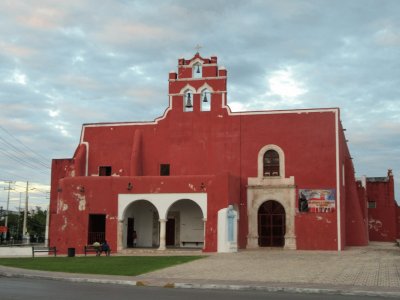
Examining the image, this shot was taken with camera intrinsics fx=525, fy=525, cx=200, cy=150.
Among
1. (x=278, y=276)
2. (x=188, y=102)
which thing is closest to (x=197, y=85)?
(x=188, y=102)

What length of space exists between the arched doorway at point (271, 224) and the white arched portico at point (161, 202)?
4.52 m

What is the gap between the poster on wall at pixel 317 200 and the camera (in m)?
30.4

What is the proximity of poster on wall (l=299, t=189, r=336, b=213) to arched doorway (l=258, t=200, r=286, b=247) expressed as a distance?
136 centimetres

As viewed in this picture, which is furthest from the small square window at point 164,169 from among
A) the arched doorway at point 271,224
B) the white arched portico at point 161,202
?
the arched doorway at point 271,224

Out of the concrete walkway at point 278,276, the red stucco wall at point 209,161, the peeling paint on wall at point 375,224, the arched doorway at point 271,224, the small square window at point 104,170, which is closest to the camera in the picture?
the concrete walkway at point 278,276

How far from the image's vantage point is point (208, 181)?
28844 mm

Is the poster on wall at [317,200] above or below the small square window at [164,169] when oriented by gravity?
below

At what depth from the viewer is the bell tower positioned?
33156mm

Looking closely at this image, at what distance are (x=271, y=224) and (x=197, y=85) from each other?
985 cm

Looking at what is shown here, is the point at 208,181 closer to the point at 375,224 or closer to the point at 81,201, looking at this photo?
the point at 81,201

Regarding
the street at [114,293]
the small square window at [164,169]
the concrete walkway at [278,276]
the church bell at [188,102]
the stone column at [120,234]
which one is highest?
the church bell at [188,102]

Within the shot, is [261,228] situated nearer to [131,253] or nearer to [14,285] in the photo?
[131,253]

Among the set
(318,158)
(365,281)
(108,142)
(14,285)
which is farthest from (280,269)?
(108,142)

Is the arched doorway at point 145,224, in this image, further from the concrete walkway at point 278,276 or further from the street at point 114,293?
the street at point 114,293
